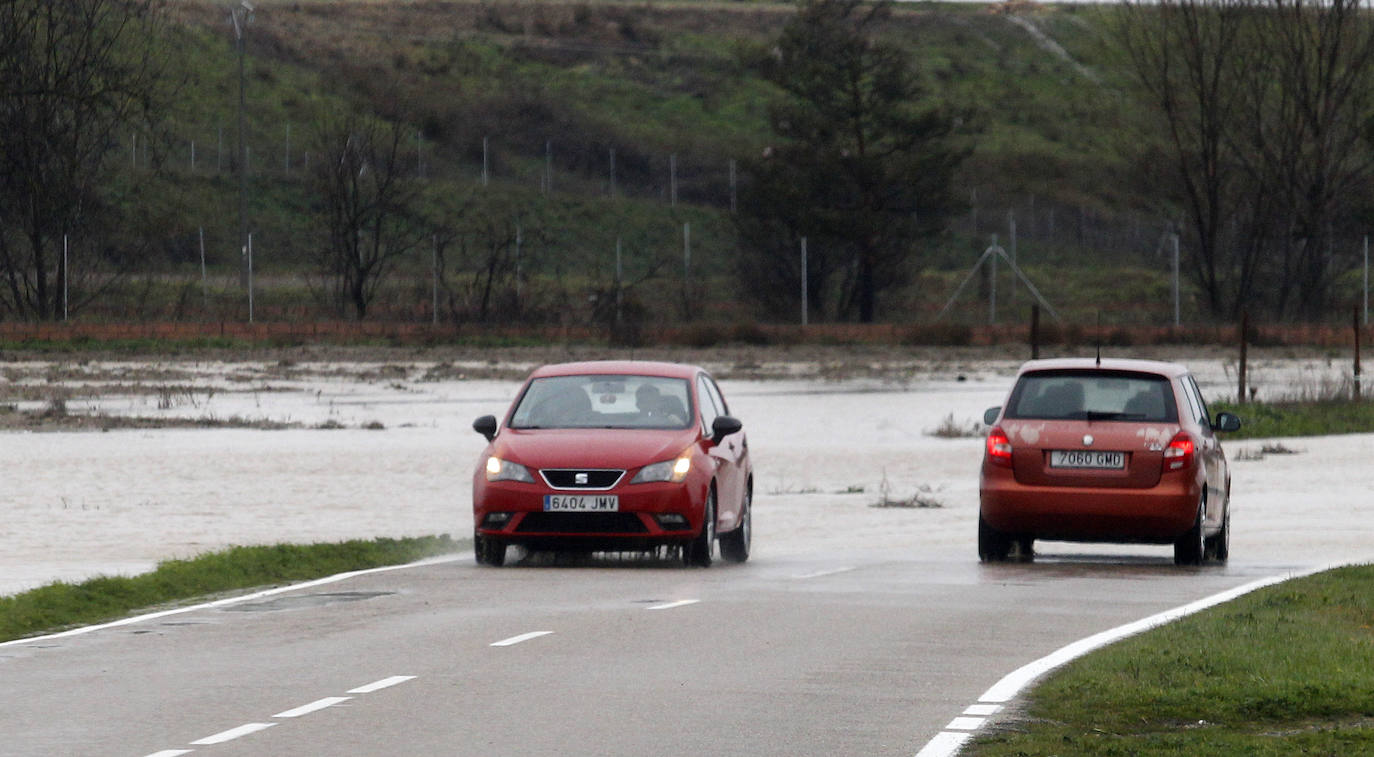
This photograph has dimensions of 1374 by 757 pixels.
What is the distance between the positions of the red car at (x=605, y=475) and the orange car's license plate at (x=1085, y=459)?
2.69 m

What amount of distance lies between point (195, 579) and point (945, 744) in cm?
877

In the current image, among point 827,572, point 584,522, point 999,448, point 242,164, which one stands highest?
point 242,164

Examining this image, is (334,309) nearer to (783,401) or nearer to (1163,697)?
(783,401)

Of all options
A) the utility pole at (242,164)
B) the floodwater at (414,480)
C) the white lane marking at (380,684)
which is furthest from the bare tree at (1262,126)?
the white lane marking at (380,684)

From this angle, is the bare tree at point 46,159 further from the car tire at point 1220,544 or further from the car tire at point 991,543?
the car tire at point 1220,544

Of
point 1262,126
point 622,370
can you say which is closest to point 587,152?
point 1262,126

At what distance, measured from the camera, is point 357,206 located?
77.1 m

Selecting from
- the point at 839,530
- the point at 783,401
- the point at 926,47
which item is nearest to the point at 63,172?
the point at 783,401

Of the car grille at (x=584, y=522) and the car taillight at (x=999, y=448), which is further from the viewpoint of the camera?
the car taillight at (x=999, y=448)

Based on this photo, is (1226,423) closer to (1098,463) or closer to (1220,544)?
(1220,544)

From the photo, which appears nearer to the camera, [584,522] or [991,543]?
[584,522]

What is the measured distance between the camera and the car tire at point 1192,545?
18875 mm

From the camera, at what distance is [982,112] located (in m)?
130

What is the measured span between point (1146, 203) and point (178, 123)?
1722 inches
